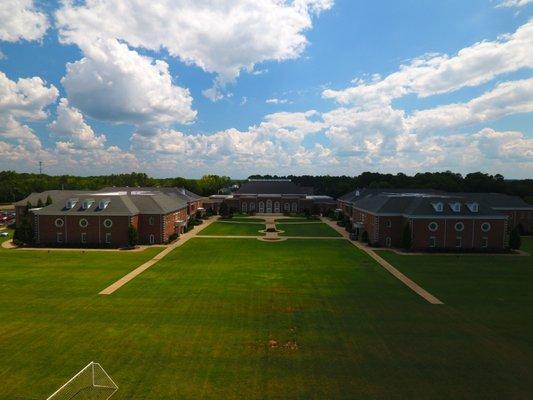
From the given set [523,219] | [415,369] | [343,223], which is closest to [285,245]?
[343,223]

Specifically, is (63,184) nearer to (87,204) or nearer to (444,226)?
(87,204)

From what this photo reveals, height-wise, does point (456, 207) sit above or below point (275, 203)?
above

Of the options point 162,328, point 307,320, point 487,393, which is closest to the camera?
point 487,393

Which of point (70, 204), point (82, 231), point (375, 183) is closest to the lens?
point (82, 231)

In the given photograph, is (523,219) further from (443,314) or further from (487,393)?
(487,393)

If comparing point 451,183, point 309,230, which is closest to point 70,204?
point 309,230

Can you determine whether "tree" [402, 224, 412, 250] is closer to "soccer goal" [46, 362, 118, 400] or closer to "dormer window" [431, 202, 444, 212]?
"dormer window" [431, 202, 444, 212]
